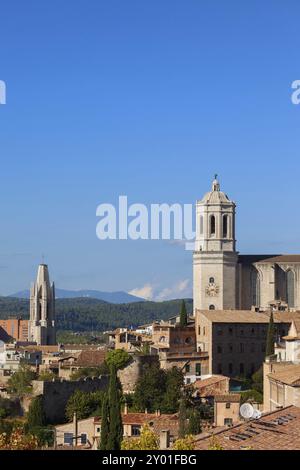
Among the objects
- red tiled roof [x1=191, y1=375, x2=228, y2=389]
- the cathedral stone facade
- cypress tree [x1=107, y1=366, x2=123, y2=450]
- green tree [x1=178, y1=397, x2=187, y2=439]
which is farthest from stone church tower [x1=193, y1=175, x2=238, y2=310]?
cypress tree [x1=107, y1=366, x2=123, y2=450]

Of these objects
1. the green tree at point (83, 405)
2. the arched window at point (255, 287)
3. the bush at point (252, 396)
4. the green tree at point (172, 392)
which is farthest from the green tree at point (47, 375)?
the arched window at point (255, 287)

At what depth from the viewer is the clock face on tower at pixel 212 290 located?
269ft

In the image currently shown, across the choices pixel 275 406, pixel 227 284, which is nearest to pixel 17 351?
pixel 227 284

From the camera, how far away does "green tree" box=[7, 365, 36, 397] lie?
60.7m

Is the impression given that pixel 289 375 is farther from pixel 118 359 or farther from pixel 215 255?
pixel 215 255

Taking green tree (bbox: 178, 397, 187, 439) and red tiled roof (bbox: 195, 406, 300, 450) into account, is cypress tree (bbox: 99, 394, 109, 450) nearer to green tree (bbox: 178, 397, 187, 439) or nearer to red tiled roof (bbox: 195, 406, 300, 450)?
green tree (bbox: 178, 397, 187, 439)

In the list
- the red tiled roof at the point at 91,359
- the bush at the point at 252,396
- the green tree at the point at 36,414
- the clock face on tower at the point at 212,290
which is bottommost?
the green tree at the point at 36,414

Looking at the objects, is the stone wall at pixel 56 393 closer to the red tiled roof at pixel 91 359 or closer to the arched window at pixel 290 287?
the red tiled roof at pixel 91 359

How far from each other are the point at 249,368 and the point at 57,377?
11.0 meters

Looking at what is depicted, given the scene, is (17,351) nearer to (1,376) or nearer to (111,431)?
(1,376)

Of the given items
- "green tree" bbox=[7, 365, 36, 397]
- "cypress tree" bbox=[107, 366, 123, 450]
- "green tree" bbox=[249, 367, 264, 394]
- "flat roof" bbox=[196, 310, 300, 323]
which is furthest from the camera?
"flat roof" bbox=[196, 310, 300, 323]

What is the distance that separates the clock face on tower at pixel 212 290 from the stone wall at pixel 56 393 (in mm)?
23251

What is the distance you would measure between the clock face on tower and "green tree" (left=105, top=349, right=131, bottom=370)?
17.8 metres

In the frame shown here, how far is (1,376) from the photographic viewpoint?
229 feet
